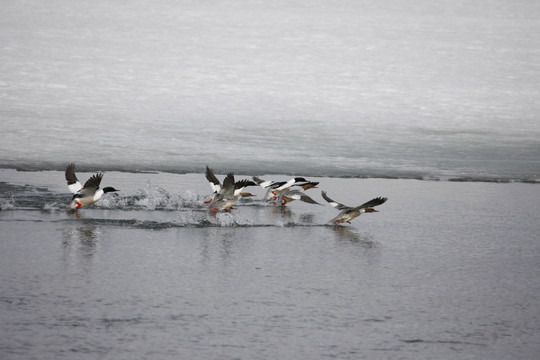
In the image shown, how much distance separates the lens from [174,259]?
5371 mm

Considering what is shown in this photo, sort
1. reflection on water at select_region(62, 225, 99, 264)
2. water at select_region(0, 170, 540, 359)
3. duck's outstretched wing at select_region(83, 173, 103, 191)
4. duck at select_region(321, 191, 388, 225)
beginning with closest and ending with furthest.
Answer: water at select_region(0, 170, 540, 359), reflection on water at select_region(62, 225, 99, 264), duck at select_region(321, 191, 388, 225), duck's outstretched wing at select_region(83, 173, 103, 191)

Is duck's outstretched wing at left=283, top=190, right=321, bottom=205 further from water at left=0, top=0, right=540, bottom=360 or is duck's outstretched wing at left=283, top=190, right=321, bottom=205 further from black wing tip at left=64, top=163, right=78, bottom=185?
black wing tip at left=64, top=163, right=78, bottom=185

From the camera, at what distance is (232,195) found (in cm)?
816

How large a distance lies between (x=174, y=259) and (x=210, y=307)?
1337 millimetres

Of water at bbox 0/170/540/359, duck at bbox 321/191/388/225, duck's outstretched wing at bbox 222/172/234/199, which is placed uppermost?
duck's outstretched wing at bbox 222/172/234/199

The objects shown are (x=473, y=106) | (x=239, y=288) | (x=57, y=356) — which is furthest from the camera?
(x=473, y=106)

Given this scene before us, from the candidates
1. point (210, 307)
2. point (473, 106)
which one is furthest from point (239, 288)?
point (473, 106)

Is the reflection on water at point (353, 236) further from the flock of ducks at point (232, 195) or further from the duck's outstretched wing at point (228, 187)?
the duck's outstretched wing at point (228, 187)

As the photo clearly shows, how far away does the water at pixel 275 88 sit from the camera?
12.2 meters

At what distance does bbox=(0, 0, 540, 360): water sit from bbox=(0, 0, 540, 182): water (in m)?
0.08

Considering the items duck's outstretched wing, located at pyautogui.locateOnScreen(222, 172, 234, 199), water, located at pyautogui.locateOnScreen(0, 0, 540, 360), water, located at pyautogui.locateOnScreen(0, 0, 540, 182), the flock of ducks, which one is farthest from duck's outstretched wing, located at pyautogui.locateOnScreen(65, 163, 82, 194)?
water, located at pyautogui.locateOnScreen(0, 0, 540, 182)

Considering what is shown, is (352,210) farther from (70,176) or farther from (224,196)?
(70,176)

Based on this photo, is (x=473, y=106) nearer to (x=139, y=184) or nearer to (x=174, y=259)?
(x=139, y=184)

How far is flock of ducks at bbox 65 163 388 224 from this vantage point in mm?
7383
